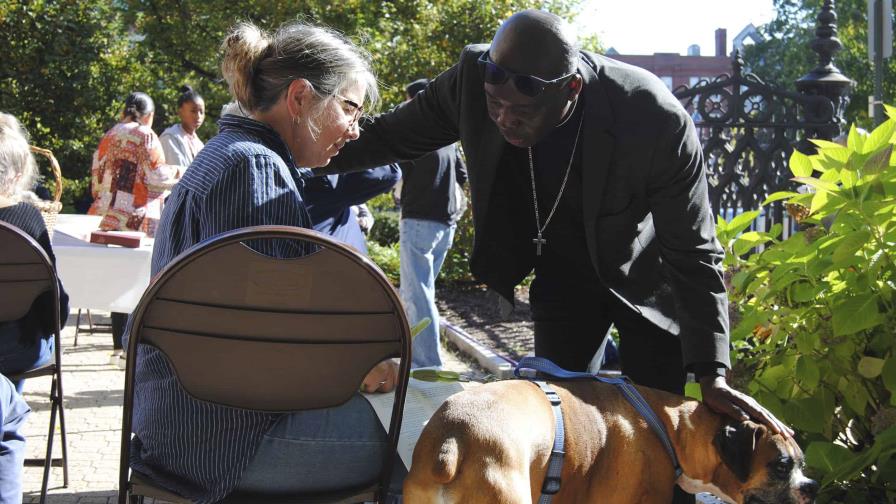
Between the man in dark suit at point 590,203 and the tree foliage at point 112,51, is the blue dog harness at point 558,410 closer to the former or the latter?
the man in dark suit at point 590,203

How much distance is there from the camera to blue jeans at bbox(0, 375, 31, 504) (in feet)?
9.15

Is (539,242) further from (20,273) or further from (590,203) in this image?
(20,273)

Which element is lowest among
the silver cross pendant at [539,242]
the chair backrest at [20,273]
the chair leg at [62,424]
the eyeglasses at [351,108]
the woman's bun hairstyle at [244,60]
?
the chair leg at [62,424]

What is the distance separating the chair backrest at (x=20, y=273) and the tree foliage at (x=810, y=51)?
90.2ft

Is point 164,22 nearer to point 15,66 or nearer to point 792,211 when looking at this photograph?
point 15,66

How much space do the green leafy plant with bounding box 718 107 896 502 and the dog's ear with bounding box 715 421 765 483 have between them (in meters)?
0.70

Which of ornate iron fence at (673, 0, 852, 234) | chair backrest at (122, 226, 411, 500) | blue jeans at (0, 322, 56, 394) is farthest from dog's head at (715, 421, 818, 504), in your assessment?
ornate iron fence at (673, 0, 852, 234)

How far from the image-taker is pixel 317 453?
6.75 ft

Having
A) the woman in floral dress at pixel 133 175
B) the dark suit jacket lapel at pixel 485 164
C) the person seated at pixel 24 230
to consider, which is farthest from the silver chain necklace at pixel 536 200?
the woman in floral dress at pixel 133 175

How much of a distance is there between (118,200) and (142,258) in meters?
1.71

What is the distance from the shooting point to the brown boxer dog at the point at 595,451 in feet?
6.01

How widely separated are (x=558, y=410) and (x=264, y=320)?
673mm

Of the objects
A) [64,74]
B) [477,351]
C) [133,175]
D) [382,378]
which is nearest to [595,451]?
[382,378]

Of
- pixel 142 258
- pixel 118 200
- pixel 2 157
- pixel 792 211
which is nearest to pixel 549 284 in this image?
pixel 792 211
